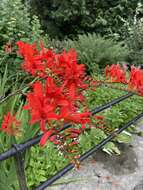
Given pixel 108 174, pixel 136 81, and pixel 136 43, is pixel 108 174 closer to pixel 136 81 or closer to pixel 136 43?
pixel 136 81

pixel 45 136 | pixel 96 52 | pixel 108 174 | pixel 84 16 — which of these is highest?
pixel 45 136

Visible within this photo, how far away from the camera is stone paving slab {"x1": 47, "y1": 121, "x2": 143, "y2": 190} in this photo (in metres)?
2.30

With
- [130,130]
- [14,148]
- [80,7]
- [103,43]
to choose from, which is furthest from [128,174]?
[80,7]

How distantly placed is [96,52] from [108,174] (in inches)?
109

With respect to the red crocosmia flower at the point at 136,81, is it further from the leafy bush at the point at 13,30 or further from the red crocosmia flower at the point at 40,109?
the leafy bush at the point at 13,30

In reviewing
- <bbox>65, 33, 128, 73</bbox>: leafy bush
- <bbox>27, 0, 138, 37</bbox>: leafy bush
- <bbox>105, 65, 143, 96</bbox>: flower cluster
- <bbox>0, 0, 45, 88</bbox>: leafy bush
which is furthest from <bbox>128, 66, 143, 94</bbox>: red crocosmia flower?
<bbox>27, 0, 138, 37</bbox>: leafy bush

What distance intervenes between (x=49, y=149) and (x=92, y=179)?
0.37m

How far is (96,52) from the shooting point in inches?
195

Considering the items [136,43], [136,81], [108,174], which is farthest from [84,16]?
[136,81]

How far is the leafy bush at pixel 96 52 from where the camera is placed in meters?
4.79

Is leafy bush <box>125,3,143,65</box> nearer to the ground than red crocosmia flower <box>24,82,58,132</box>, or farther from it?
nearer to the ground

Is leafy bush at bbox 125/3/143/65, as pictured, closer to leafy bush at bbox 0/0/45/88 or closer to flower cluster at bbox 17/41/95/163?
leafy bush at bbox 0/0/45/88

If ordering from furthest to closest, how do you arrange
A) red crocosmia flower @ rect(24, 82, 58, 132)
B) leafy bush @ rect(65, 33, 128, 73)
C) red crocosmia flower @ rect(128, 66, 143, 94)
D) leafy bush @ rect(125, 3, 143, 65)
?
leafy bush @ rect(125, 3, 143, 65) < leafy bush @ rect(65, 33, 128, 73) < red crocosmia flower @ rect(128, 66, 143, 94) < red crocosmia flower @ rect(24, 82, 58, 132)

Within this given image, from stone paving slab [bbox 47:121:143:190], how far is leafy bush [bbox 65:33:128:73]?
2051mm
